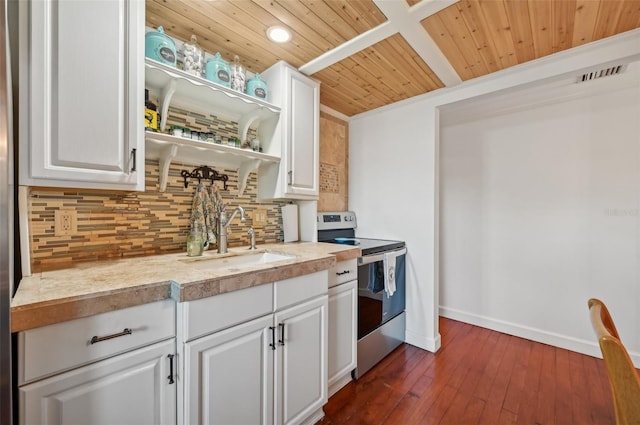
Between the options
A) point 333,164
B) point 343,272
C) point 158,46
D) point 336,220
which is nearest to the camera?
point 158,46

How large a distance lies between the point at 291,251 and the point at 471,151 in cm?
237

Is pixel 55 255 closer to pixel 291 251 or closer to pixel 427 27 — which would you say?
pixel 291 251

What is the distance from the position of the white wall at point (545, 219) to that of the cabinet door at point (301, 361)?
214cm

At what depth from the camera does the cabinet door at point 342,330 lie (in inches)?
69.3

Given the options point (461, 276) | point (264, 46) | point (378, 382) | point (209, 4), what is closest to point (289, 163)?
point (264, 46)

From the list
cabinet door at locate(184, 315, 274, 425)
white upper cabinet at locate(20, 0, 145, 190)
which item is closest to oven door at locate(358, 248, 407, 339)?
cabinet door at locate(184, 315, 274, 425)

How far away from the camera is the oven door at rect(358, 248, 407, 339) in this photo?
6.76ft

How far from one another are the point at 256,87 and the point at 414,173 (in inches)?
61.2

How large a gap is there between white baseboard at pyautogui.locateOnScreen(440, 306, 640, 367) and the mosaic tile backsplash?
2.64 m

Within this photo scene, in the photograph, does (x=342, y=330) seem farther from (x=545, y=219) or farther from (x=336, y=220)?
(x=545, y=219)

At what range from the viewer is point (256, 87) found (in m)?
1.87

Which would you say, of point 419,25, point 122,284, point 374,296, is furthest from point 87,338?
point 419,25

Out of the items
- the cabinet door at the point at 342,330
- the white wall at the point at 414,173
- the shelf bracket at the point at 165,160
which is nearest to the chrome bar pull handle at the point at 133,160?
the shelf bracket at the point at 165,160

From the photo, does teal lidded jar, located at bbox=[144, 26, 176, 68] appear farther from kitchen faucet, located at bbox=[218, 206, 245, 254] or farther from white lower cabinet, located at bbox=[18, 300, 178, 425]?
white lower cabinet, located at bbox=[18, 300, 178, 425]
